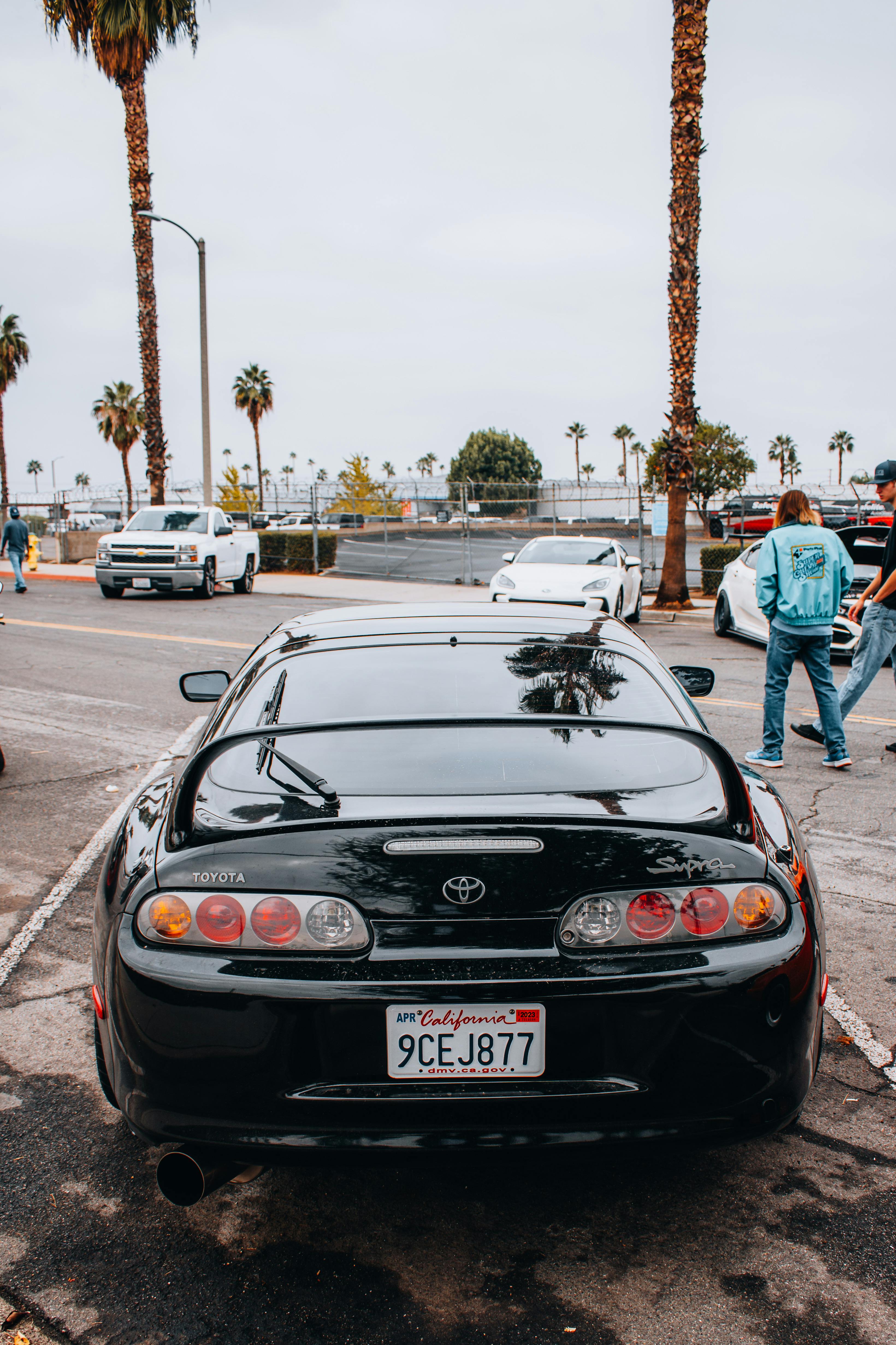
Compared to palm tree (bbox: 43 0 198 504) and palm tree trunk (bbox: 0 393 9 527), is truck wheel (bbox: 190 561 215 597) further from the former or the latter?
palm tree trunk (bbox: 0 393 9 527)

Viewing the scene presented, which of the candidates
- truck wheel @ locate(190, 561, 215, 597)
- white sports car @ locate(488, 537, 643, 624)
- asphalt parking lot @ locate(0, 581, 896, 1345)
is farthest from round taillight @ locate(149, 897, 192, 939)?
truck wheel @ locate(190, 561, 215, 597)

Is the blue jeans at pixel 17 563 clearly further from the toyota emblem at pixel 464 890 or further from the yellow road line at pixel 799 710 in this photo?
the toyota emblem at pixel 464 890

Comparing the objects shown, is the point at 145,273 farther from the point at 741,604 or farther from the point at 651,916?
the point at 651,916

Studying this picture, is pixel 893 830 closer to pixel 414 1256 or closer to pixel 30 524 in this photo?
pixel 414 1256

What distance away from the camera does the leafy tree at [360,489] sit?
33.6m

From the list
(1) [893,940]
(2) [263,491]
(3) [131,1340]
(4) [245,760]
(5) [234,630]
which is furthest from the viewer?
(2) [263,491]

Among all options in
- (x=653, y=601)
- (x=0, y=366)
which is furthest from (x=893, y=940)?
(x=0, y=366)

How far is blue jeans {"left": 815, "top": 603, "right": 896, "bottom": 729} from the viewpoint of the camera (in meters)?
7.21

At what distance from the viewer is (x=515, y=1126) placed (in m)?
2.20

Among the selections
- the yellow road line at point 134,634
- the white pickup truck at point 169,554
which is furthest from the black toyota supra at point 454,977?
the white pickup truck at point 169,554

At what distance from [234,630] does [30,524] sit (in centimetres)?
4462

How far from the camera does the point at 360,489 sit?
1601 inches

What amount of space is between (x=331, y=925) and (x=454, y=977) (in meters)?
0.28

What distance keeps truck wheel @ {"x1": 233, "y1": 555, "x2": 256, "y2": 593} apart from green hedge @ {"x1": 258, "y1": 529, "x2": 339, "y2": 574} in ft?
14.8
